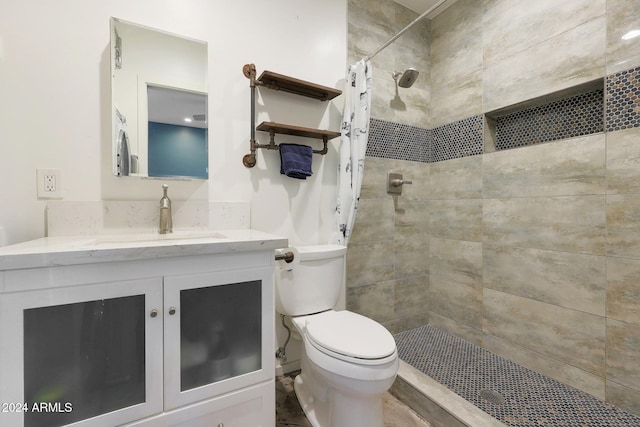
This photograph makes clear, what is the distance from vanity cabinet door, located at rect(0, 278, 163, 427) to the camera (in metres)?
0.77

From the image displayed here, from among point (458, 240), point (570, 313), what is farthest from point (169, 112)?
point (570, 313)

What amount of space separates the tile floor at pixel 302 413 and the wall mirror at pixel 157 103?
49.5 inches

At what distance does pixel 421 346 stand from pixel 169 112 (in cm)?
210

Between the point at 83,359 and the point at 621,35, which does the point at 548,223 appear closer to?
the point at 621,35

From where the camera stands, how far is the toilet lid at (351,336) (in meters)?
1.07

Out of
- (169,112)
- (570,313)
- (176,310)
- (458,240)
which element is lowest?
(570,313)

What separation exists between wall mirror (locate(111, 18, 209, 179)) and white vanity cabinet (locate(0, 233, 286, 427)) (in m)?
0.60

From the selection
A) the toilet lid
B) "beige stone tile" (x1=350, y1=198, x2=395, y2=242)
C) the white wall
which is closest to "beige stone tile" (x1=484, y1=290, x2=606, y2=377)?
"beige stone tile" (x1=350, y1=198, x2=395, y2=242)

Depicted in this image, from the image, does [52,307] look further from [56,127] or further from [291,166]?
[291,166]

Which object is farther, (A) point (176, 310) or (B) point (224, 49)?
(B) point (224, 49)

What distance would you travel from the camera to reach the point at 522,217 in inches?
65.7

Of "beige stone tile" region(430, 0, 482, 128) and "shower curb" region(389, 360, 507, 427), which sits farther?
"beige stone tile" region(430, 0, 482, 128)

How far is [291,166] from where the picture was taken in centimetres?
155

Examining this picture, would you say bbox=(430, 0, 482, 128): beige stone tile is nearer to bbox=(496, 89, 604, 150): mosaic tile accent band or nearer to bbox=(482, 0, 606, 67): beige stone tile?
bbox=(482, 0, 606, 67): beige stone tile
